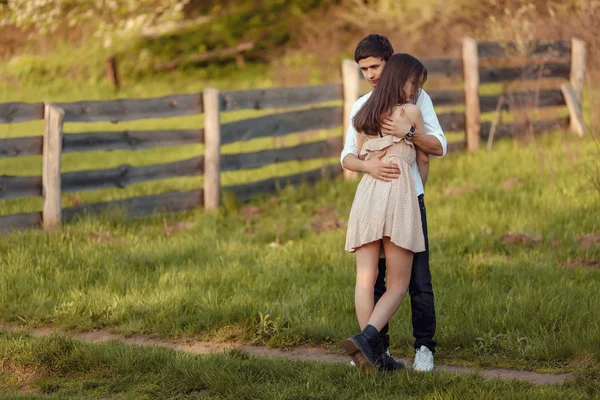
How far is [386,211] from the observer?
15.1ft

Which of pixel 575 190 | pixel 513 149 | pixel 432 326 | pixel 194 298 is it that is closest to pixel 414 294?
pixel 432 326

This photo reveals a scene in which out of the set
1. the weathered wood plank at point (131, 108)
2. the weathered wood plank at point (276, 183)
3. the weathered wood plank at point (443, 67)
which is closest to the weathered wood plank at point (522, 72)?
the weathered wood plank at point (443, 67)

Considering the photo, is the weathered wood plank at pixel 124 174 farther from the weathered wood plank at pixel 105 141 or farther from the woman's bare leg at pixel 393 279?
the woman's bare leg at pixel 393 279

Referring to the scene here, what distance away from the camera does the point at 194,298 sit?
6410 millimetres

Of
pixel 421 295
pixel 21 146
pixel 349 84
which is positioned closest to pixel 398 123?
pixel 421 295

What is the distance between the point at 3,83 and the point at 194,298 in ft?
54.8

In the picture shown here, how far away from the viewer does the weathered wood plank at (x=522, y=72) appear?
12.7 m

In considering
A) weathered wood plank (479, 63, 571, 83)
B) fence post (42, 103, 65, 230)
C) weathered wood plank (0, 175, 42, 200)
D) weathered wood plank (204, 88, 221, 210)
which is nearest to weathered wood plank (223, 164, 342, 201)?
weathered wood plank (204, 88, 221, 210)

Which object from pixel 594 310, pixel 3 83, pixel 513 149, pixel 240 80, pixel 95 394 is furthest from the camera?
pixel 240 80

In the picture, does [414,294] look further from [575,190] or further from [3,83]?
[3,83]

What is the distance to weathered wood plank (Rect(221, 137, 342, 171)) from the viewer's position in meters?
10.2

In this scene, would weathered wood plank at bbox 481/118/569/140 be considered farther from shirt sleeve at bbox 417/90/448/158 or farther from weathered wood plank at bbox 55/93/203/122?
shirt sleeve at bbox 417/90/448/158

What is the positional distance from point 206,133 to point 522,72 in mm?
5126

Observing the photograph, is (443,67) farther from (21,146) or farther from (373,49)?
(373,49)
